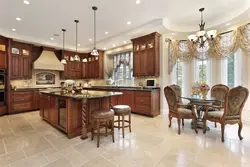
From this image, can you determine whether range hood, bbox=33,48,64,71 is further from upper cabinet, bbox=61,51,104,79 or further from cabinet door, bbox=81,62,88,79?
cabinet door, bbox=81,62,88,79

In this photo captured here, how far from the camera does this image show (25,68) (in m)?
5.51

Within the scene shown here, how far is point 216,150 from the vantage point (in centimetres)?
A: 229

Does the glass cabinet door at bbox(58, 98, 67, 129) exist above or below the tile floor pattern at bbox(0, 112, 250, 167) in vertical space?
above

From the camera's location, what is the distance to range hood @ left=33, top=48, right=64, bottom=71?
18.6 feet

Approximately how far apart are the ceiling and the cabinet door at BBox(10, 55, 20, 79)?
→ 823 millimetres

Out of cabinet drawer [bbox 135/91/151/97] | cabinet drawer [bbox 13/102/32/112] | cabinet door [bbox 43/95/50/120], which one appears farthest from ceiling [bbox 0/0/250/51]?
cabinet drawer [bbox 13/102/32/112]

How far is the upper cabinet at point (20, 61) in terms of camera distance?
16.8 ft

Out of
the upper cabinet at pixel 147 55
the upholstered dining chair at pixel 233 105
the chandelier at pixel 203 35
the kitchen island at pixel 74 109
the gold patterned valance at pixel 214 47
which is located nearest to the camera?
the upholstered dining chair at pixel 233 105

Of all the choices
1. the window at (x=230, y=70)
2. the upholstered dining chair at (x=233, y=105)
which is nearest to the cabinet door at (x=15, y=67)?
the upholstered dining chair at (x=233, y=105)

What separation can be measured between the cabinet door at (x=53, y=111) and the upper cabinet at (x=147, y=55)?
3.16m

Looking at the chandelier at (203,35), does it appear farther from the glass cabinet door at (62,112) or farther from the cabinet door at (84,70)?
the cabinet door at (84,70)

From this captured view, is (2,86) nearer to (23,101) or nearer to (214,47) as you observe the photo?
(23,101)

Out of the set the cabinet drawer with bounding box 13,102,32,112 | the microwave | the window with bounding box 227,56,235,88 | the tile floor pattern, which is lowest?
the tile floor pattern

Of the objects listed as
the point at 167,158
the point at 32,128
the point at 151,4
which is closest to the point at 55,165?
the point at 167,158
